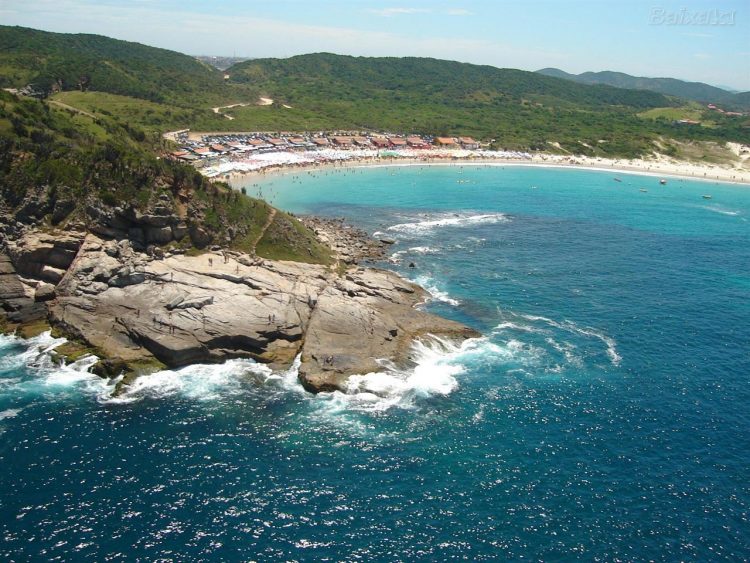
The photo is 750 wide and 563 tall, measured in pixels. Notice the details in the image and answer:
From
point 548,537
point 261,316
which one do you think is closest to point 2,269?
point 261,316

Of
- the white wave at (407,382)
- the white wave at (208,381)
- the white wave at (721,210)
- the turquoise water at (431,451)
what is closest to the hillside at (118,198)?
the turquoise water at (431,451)

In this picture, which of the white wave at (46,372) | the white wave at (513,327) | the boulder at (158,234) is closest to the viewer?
the white wave at (46,372)

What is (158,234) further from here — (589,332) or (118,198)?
(589,332)

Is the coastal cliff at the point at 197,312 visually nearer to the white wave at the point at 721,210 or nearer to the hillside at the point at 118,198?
the hillside at the point at 118,198

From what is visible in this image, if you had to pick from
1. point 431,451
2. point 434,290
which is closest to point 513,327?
point 434,290

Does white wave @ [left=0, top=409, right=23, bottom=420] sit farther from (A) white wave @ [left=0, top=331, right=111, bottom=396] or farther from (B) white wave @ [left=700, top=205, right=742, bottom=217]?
(B) white wave @ [left=700, top=205, right=742, bottom=217]
